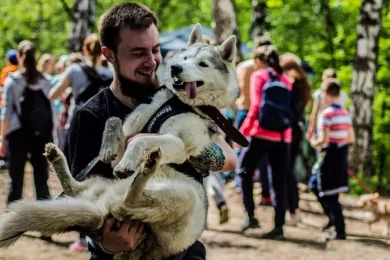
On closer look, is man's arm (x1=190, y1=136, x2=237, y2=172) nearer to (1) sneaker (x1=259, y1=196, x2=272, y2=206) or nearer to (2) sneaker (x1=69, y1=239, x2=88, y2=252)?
(2) sneaker (x1=69, y1=239, x2=88, y2=252)

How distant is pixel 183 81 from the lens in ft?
12.1

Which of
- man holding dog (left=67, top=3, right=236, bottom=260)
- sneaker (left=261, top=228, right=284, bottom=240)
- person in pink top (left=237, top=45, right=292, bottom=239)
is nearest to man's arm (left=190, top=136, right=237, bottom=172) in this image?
man holding dog (left=67, top=3, right=236, bottom=260)

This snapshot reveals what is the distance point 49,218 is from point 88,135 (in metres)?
0.60

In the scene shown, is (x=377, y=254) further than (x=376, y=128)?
No

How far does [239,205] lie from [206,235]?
2.94 metres

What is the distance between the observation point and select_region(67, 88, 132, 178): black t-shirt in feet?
11.6

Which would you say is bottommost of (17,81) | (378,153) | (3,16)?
(378,153)

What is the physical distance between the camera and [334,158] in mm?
10062

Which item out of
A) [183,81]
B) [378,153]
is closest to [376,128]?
[378,153]

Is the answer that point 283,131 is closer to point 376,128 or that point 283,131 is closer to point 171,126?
point 171,126

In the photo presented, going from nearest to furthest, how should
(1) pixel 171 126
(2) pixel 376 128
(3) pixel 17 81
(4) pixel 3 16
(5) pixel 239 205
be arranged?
(1) pixel 171 126 < (3) pixel 17 81 < (5) pixel 239 205 < (2) pixel 376 128 < (4) pixel 3 16

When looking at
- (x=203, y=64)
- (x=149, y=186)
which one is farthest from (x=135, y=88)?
(x=149, y=186)

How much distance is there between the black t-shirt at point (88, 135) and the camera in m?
3.54

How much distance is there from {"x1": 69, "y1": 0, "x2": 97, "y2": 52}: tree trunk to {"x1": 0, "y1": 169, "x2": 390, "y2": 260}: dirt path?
7.15 metres
